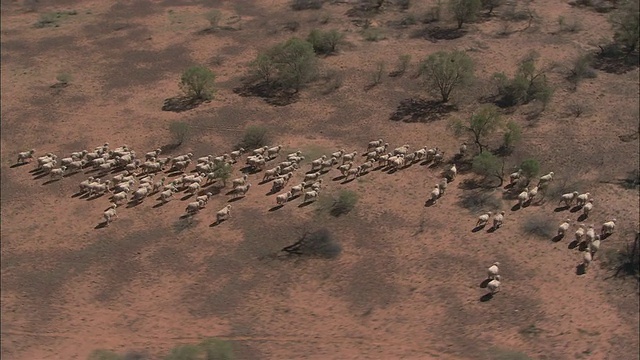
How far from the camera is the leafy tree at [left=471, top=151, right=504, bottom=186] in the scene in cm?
2542

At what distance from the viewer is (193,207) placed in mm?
23922

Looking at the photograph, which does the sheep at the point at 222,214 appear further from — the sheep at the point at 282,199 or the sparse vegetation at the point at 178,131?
the sparse vegetation at the point at 178,131

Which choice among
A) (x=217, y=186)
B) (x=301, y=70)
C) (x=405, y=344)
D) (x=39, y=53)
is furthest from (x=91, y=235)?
(x=39, y=53)

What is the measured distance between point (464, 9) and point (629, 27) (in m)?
9.39

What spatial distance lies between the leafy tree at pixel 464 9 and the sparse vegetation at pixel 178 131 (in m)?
19.8

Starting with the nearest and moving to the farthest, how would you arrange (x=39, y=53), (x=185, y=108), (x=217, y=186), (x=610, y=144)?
(x=217, y=186) → (x=610, y=144) → (x=185, y=108) → (x=39, y=53)

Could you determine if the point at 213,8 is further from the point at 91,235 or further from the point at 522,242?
the point at 522,242

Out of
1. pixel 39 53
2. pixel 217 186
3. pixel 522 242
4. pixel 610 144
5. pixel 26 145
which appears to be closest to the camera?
pixel 522 242

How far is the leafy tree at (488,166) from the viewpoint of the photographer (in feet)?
83.4

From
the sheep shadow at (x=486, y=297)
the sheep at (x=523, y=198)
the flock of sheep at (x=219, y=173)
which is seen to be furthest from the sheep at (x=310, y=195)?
the sheep shadow at (x=486, y=297)

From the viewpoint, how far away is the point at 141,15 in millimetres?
44688

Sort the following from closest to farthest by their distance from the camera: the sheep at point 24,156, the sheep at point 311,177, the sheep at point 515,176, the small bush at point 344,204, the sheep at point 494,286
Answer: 1. the sheep at point 494,286
2. the small bush at point 344,204
3. the sheep at point 515,176
4. the sheep at point 311,177
5. the sheep at point 24,156

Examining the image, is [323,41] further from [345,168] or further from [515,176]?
[515,176]

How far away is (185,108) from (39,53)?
12973mm
